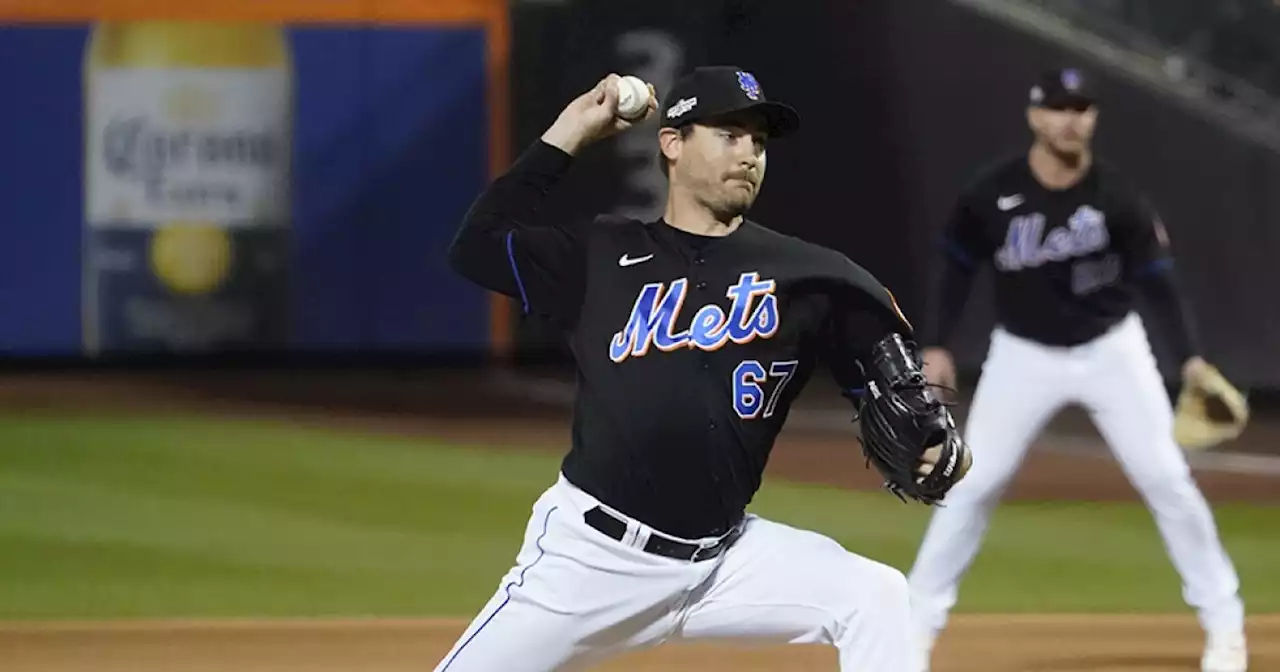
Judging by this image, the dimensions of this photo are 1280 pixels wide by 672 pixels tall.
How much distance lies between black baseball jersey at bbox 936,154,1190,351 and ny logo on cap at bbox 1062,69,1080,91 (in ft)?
0.84

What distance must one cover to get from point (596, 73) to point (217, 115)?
Answer: 8.27ft

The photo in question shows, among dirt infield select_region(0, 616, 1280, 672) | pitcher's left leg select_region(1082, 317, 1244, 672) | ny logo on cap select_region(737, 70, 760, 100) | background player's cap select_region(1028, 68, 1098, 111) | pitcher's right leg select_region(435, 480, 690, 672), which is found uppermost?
ny logo on cap select_region(737, 70, 760, 100)

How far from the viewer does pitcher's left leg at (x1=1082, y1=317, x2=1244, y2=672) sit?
455cm

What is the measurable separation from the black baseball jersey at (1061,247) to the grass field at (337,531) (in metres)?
1.47

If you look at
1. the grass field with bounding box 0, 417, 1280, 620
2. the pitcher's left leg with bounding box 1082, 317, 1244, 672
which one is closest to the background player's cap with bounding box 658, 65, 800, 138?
the pitcher's left leg with bounding box 1082, 317, 1244, 672

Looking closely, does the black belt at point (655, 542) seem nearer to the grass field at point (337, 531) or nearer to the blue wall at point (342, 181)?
the grass field at point (337, 531)

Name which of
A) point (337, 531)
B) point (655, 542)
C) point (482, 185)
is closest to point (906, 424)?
point (655, 542)

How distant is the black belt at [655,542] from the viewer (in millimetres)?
2906

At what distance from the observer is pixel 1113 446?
15.3 feet

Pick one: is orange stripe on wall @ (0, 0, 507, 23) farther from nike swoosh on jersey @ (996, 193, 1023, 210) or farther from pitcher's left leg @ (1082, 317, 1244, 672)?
pitcher's left leg @ (1082, 317, 1244, 672)

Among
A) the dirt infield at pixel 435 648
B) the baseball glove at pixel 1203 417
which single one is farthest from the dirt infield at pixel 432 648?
the baseball glove at pixel 1203 417

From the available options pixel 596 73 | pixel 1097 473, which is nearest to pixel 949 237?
pixel 1097 473

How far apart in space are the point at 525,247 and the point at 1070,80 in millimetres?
2292

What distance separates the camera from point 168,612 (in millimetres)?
5746
